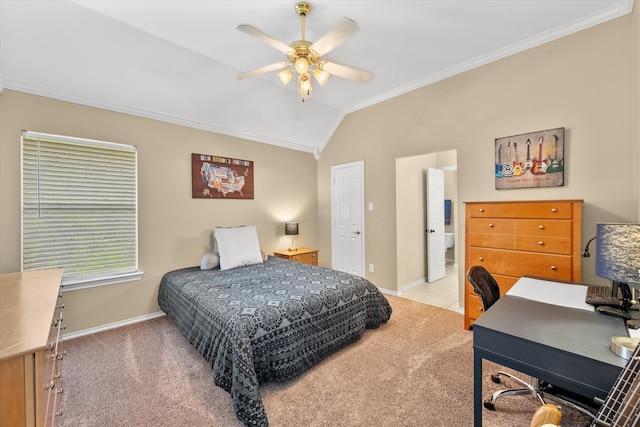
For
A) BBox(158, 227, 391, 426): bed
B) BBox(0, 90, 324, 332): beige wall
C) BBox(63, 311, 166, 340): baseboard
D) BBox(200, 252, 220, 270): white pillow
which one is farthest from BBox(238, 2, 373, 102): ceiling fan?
BBox(63, 311, 166, 340): baseboard

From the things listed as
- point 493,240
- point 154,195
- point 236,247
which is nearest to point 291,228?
point 236,247

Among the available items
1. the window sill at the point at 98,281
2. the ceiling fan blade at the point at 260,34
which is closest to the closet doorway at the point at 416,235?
the ceiling fan blade at the point at 260,34

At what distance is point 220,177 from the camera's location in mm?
3936

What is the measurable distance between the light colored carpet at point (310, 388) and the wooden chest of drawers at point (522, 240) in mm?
766

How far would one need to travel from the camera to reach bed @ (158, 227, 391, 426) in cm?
181

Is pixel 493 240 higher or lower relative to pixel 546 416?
higher

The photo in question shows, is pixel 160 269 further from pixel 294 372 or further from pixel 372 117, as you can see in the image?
pixel 372 117

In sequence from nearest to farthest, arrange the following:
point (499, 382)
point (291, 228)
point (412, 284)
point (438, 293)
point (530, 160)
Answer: point (499, 382) → point (530, 160) → point (438, 293) → point (412, 284) → point (291, 228)

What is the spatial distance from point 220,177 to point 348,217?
2.19 meters

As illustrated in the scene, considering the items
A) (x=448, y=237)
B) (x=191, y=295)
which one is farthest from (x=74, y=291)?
(x=448, y=237)

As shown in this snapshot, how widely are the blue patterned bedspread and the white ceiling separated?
86.9 inches

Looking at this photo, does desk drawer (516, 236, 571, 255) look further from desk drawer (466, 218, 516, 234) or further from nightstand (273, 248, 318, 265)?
nightstand (273, 248, 318, 265)

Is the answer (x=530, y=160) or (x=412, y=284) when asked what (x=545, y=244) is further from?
(x=412, y=284)

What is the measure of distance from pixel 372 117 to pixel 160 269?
3.71m
